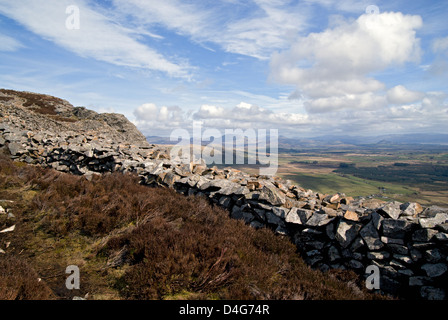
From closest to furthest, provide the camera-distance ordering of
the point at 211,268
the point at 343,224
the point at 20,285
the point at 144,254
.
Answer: the point at 20,285 → the point at 211,268 → the point at 144,254 → the point at 343,224

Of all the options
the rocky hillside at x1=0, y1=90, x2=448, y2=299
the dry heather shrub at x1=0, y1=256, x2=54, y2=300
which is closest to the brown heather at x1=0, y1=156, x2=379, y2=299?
the dry heather shrub at x1=0, y1=256, x2=54, y2=300

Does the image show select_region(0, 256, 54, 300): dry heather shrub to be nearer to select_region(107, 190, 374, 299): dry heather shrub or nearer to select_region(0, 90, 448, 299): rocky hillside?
select_region(107, 190, 374, 299): dry heather shrub

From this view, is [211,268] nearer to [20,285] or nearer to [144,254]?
[144,254]

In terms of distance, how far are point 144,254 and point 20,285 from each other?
1852mm

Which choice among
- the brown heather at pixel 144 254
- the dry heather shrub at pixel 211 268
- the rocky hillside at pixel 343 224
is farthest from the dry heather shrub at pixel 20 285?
the rocky hillside at pixel 343 224

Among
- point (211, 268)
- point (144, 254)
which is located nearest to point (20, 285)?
point (144, 254)

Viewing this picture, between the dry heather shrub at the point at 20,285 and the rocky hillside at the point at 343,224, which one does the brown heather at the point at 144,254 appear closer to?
the dry heather shrub at the point at 20,285

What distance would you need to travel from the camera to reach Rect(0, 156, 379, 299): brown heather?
3770 mm

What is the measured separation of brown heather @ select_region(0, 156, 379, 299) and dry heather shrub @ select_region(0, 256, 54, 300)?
0.04 ft

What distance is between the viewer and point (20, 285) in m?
3.29

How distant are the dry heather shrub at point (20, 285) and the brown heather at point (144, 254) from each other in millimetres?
13
